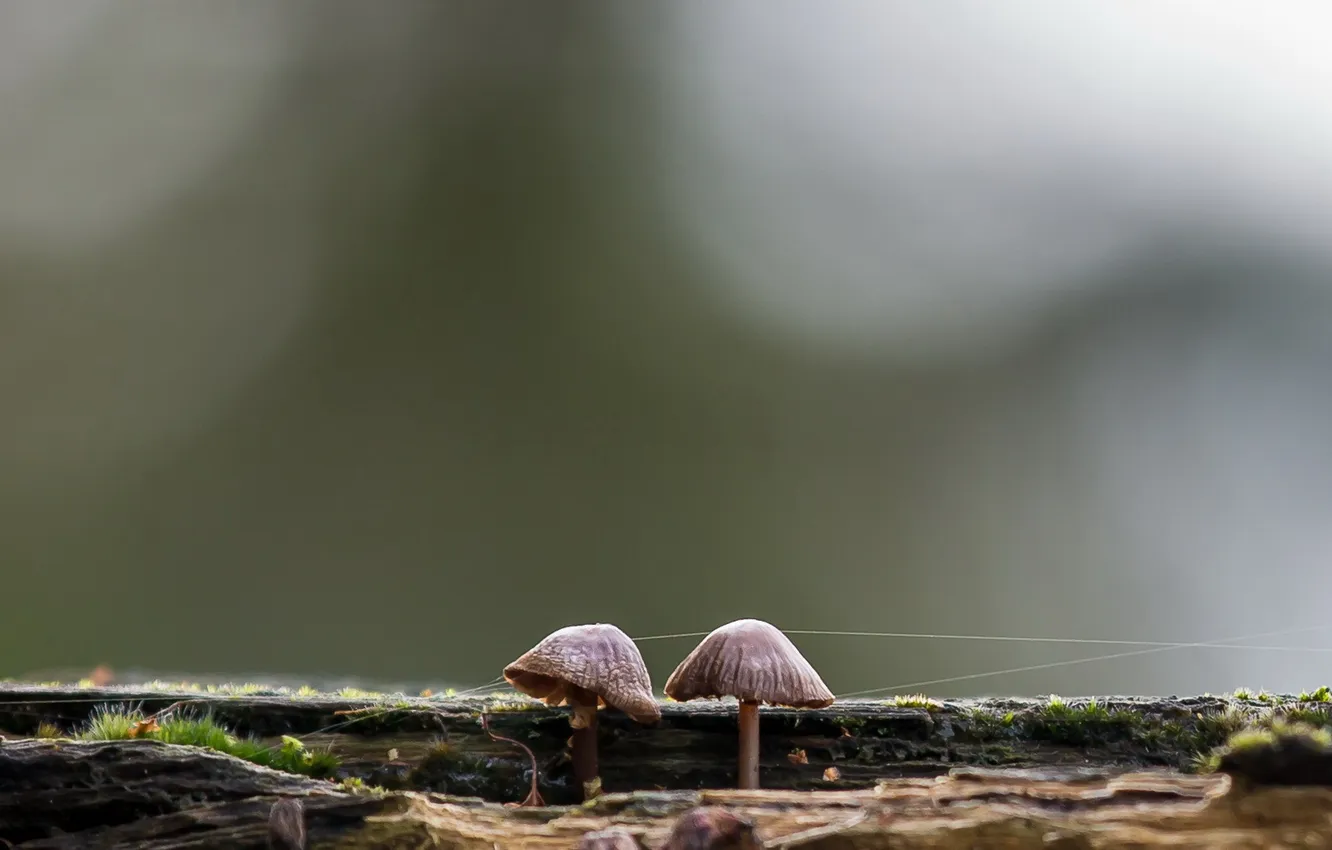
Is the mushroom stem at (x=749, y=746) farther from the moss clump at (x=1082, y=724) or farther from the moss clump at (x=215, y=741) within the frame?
the moss clump at (x=215, y=741)

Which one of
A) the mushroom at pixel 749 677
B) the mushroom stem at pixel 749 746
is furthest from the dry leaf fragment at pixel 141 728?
the mushroom stem at pixel 749 746

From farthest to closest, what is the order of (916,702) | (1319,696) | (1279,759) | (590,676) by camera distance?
(916,702) < (1319,696) < (590,676) < (1279,759)

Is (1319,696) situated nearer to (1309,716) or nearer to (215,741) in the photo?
(1309,716)

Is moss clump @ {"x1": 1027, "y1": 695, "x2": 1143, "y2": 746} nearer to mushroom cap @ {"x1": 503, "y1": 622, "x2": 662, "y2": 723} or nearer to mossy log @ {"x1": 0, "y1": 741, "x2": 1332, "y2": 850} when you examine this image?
mossy log @ {"x1": 0, "y1": 741, "x2": 1332, "y2": 850}

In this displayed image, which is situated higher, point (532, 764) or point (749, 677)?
point (749, 677)

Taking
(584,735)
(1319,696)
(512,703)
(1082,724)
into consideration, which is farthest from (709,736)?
(1319,696)
